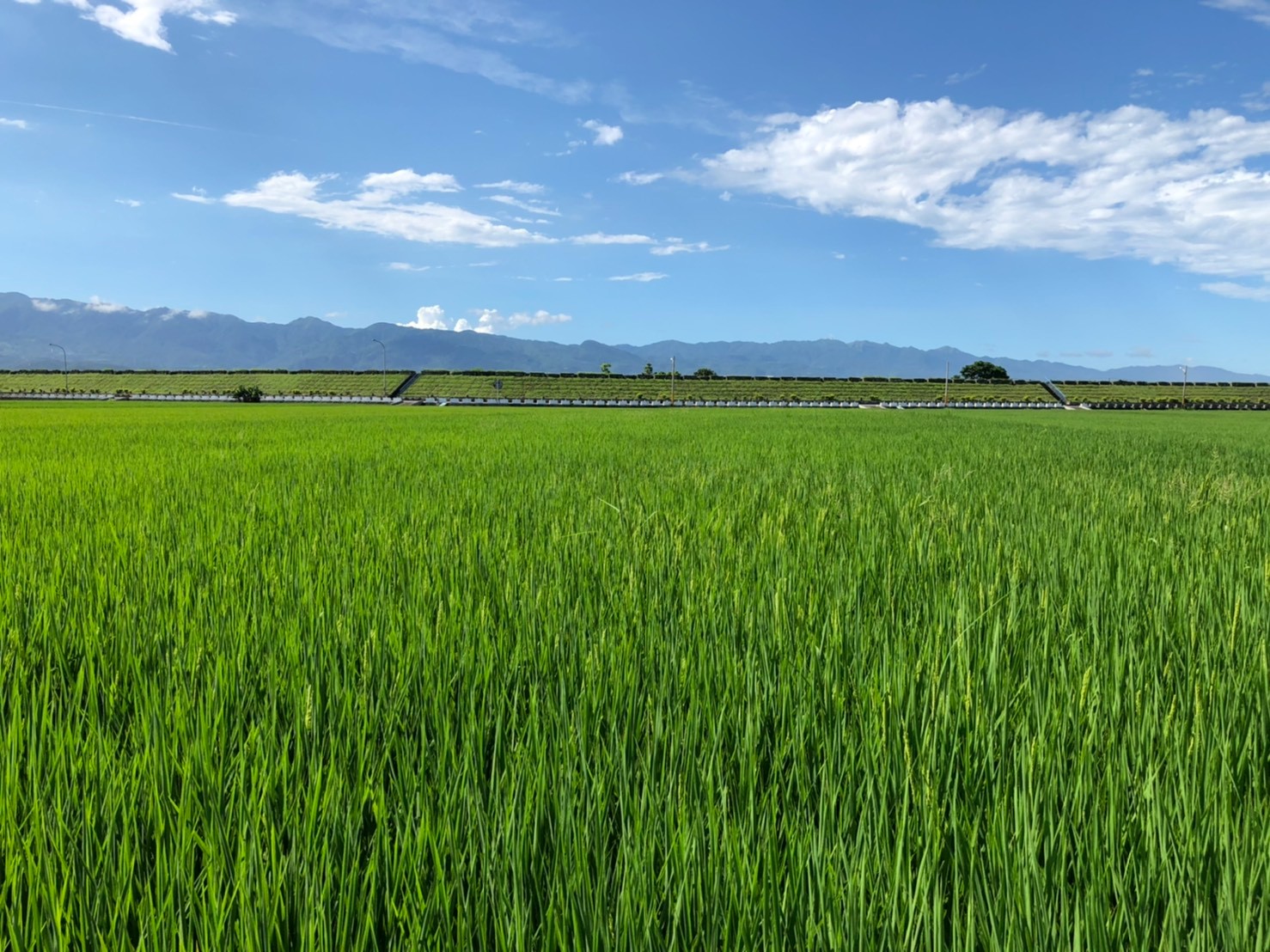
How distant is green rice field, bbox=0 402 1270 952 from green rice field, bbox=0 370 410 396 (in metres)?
104

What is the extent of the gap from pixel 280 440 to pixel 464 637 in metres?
12.7

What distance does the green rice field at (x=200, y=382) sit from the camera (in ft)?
350

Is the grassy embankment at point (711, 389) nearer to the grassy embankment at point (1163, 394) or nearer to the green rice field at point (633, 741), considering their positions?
the grassy embankment at point (1163, 394)

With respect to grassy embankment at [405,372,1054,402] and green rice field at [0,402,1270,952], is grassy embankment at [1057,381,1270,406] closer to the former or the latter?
grassy embankment at [405,372,1054,402]

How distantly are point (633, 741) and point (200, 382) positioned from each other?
132m

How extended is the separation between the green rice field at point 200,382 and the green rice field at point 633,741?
104 metres

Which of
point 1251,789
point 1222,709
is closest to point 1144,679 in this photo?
point 1222,709

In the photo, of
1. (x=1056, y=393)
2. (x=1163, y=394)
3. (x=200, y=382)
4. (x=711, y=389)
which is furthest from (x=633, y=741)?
(x=1163, y=394)

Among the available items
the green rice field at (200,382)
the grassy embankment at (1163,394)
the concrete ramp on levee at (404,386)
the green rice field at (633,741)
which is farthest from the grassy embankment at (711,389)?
the green rice field at (633,741)

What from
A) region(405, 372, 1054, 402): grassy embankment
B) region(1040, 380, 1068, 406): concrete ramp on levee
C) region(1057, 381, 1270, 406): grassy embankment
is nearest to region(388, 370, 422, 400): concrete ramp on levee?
region(405, 372, 1054, 402): grassy embankment

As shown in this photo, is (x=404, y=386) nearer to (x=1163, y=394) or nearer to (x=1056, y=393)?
(x=1056, y=393)

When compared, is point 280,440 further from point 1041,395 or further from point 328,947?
point 1041,395

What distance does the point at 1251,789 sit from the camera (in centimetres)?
145

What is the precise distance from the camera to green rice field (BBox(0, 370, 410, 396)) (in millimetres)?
106625
